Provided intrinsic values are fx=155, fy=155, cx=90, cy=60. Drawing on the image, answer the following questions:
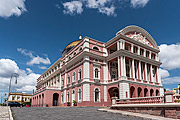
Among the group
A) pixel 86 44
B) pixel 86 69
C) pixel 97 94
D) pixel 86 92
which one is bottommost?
pixel 97 94

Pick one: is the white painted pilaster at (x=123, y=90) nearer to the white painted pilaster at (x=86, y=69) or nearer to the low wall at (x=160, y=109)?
the white painted pilaster at (x=86, y=69)

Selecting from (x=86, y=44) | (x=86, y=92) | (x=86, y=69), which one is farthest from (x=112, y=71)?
(x=86, y=44)

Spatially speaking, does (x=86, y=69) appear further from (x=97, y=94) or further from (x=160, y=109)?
(x=160, y=109)

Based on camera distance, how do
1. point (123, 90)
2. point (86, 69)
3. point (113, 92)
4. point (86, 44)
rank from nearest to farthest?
1. point (123, 90)
2. point (86, 69)
3. point (86, 44)
4. point (113, 92)

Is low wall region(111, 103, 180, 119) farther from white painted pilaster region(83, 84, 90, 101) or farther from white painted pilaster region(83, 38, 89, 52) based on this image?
white painted pilaster region(83, 38, 89, 52)

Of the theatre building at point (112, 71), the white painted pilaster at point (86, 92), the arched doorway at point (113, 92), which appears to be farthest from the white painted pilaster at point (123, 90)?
the white painted pilaster at point (86, 92)

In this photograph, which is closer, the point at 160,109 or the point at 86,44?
the point at 160,109

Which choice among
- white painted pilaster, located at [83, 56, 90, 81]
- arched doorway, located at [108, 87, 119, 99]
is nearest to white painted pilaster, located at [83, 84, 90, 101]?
white painted pilaster, located at [83, 56, 90, 81]

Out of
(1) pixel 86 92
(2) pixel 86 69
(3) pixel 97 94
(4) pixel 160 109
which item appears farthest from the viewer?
(3) pixel 97 94

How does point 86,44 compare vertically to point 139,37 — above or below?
below

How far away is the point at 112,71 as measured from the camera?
3200cm

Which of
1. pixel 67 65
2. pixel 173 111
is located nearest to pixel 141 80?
pixel 67 65

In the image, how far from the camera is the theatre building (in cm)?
2803

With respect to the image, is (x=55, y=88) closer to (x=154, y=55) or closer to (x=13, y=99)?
(x=154, y=55)
